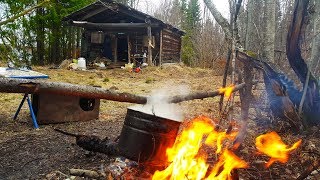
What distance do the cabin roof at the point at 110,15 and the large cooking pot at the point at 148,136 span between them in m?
16.3

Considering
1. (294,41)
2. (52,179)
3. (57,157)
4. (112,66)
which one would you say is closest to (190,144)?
(52,179)

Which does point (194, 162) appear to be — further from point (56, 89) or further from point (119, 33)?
point (119, 33)

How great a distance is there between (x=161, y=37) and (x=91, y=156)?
17.4 meters

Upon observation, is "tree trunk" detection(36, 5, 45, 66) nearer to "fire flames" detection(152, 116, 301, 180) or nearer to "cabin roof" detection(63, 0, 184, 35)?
"cabin roof" detection(63, 0, 184, 35)

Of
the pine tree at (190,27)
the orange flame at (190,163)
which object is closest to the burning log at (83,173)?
the orange flame at (190,163)

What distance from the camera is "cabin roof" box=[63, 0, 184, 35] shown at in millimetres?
18859

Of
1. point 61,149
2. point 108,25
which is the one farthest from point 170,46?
point 61,149

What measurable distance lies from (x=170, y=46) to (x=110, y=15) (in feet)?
18.0

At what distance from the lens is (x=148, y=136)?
2.92 m

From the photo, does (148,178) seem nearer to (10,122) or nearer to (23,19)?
(10,122)

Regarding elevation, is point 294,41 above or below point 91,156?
above

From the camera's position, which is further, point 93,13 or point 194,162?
point 93,13

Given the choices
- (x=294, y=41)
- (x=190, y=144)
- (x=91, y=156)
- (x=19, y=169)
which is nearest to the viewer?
(x=190, y=144)

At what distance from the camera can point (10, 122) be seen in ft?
19.6
